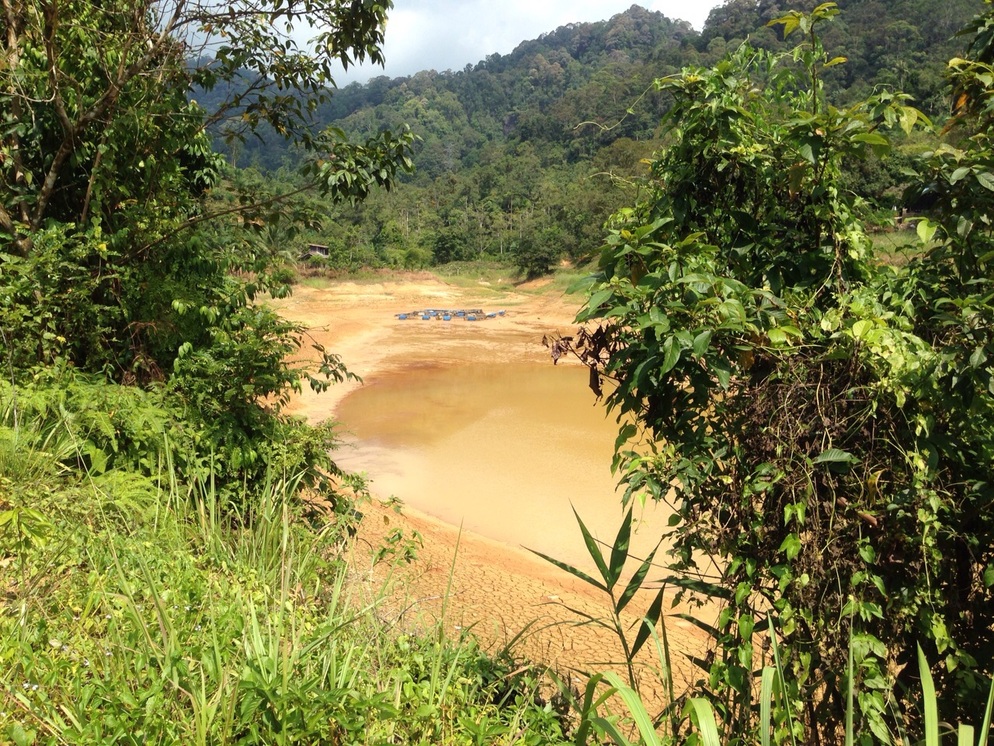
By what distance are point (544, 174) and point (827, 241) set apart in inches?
2389

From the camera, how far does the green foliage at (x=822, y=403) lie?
182cm

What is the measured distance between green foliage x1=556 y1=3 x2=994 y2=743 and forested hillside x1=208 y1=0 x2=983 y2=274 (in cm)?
43

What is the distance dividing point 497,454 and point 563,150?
197 feet

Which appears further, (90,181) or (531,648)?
(531,648)

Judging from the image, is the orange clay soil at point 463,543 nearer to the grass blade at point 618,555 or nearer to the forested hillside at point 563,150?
the grass blade at point 618,555

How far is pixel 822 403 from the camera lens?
1.94 m

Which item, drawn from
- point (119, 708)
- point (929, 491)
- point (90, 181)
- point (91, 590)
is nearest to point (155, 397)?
point (90, 181)

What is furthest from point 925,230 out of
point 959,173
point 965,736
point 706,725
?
point 706,725

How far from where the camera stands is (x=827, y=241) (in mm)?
2303

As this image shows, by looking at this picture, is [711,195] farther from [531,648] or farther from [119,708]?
[531,648]

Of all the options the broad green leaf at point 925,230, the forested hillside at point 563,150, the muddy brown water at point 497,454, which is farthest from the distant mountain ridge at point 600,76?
the muddy brown water at point 497,454

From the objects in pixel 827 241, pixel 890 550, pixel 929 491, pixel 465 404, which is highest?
pixel 827 241

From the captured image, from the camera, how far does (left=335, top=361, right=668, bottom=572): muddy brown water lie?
9031 mm

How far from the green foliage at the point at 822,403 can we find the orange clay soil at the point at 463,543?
55 centimetres
